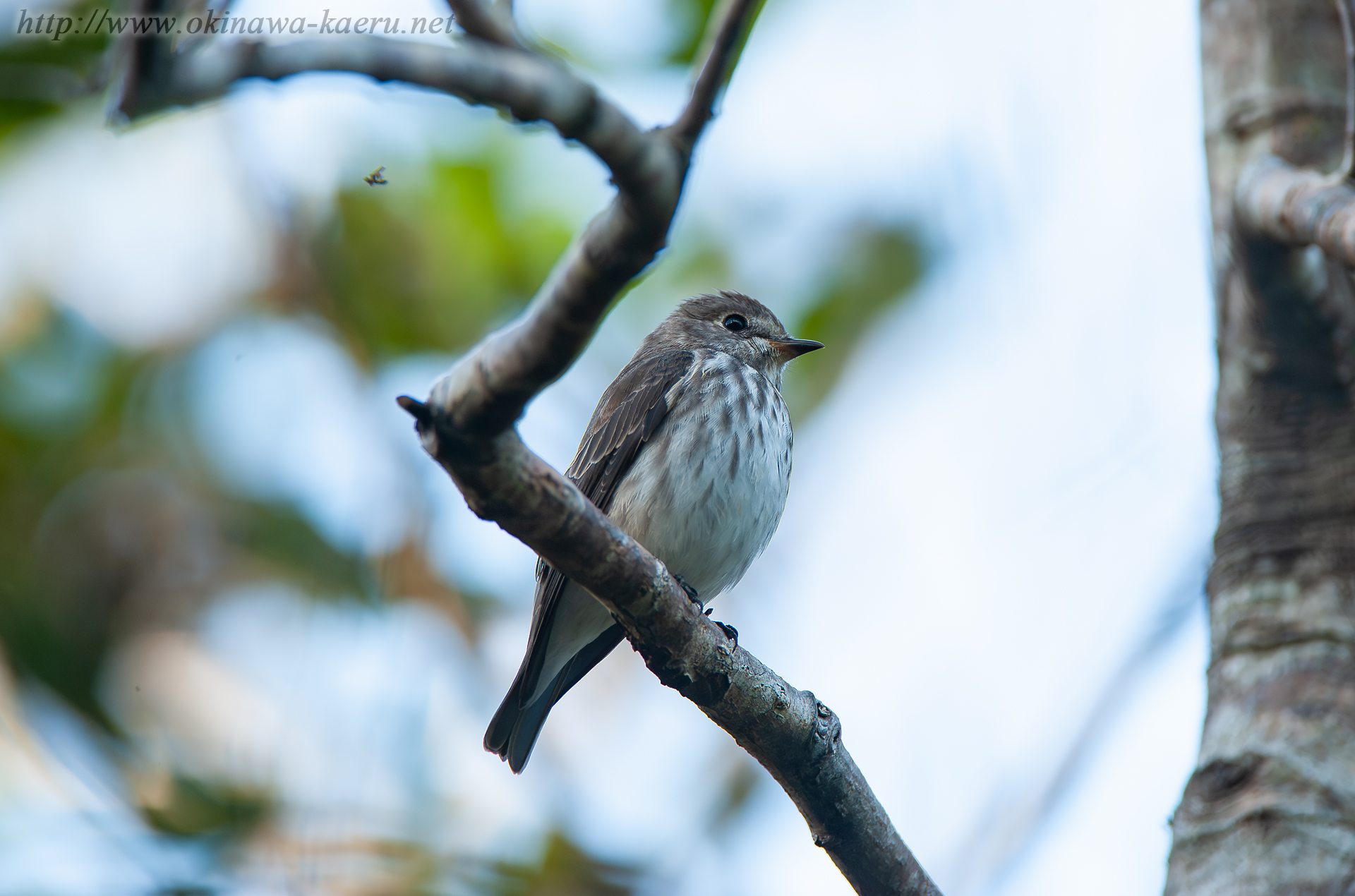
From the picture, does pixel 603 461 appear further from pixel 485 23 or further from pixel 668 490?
pixel 485 23

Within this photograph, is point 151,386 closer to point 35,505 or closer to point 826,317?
point 35,505

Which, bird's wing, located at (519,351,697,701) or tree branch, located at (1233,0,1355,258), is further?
bird's wing, located at (519,351,697,701)

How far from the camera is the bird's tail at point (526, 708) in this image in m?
5.23

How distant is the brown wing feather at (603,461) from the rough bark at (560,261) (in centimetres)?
173

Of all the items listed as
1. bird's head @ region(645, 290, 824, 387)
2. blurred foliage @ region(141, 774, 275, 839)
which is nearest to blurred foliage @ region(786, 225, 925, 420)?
bird's head @ region(645, 290, 824, 387)

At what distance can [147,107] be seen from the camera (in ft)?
5.88

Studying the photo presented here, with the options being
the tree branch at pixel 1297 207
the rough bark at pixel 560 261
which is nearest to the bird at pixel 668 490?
the rough bark at pixel 560 261

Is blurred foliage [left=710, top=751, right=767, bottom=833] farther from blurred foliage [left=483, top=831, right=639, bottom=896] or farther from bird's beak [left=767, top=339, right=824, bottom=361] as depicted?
bird's beak [left=767, top=339, right=824, bottom=361]

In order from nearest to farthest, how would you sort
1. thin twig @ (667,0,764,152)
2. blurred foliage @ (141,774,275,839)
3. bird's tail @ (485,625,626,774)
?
thin twig @ (667,0,764,152)
bird's tail @ (485,625,626,774)
blurred foliage @ (141,774,275,839)

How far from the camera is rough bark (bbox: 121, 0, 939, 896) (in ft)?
6.13

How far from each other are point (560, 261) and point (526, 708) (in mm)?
3483

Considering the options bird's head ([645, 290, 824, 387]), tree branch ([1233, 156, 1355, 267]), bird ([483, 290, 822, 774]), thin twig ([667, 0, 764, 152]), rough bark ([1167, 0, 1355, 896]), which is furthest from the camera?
bird's head ([645, 290, 824, 387])

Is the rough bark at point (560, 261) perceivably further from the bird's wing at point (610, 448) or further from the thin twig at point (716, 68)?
the bird's wing at point (610, 448)

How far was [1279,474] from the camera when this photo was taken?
182 inches
